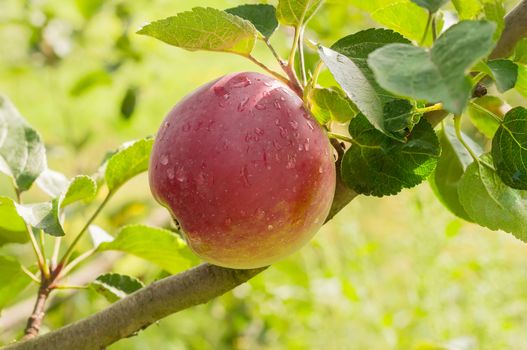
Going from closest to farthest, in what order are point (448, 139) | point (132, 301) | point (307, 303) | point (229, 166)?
1. point (229, 166)
2. point (132, 301)
3. point (448, 139)
4. point (307, 303)

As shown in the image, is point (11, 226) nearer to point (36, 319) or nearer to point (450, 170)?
point (36, 319)

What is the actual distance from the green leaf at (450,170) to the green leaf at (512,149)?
17cm

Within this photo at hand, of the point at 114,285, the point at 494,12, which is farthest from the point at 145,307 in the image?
the point at 494,12

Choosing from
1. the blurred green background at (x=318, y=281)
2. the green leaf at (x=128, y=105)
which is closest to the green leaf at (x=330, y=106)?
the blurred green background at (x=318, y=281)

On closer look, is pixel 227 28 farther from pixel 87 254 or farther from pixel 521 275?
pixel 521 275

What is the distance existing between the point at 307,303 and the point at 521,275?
1.58 ft

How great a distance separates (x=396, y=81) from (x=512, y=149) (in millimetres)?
249

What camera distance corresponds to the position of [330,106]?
0.61m

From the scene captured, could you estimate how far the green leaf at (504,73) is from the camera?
0.52 meters

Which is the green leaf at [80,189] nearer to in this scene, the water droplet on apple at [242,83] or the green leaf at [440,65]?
the water droplet on apple at [242,83]

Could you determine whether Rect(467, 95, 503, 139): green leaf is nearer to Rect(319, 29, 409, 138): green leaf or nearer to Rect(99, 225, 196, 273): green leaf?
Rect(319, 29, 409, 138): green leaf

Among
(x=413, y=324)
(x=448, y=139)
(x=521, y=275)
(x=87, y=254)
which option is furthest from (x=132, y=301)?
(x=521, y=275)

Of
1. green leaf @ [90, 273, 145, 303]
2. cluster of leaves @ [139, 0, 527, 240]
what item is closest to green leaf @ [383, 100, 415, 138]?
cluster of leaves @ [139, 0, 527, 240]

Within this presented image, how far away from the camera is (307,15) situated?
0.64 m
